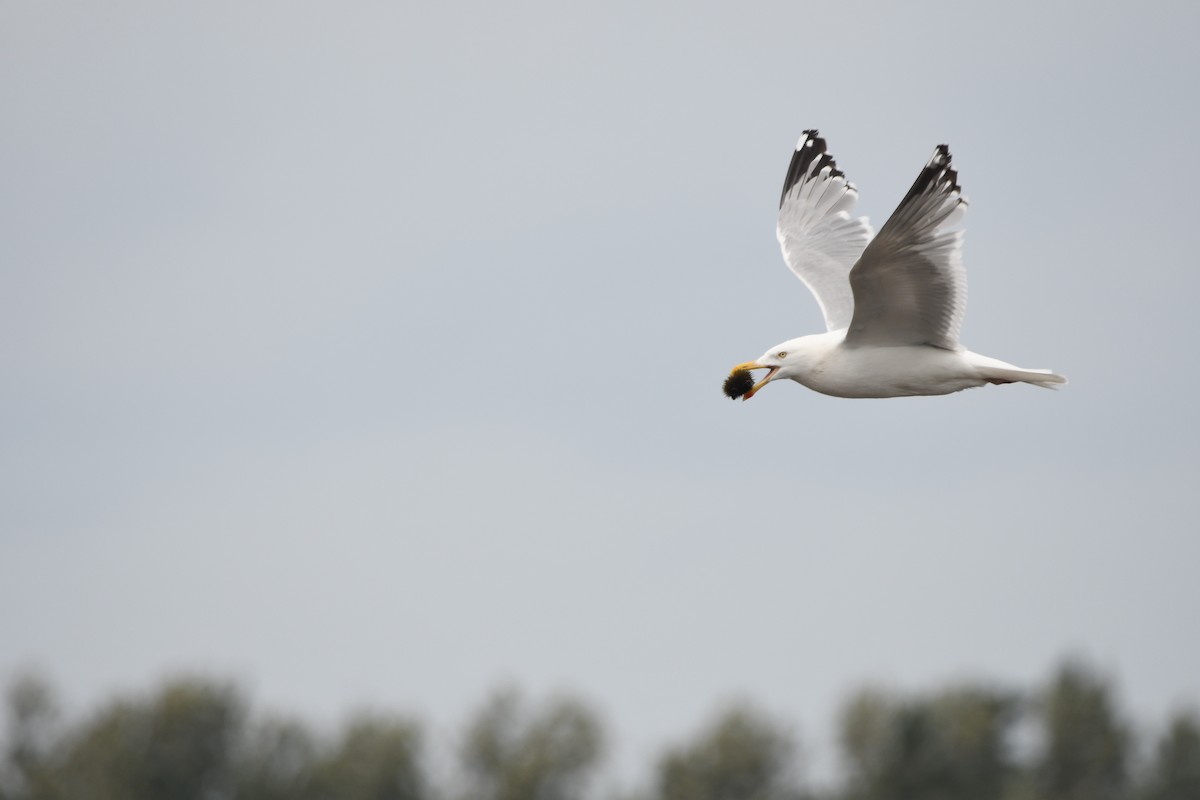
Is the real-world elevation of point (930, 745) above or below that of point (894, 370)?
below

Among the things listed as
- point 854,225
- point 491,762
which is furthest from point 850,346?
point 491,762

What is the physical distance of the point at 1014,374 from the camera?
14.5m

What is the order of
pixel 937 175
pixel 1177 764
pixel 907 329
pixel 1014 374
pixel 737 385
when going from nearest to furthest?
pixel 937 175 < pixel 1014 374 < pixel 907 329 < pixel 737 385 < pixel 1177 764

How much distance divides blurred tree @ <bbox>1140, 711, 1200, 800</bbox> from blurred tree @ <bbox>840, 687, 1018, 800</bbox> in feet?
15.2

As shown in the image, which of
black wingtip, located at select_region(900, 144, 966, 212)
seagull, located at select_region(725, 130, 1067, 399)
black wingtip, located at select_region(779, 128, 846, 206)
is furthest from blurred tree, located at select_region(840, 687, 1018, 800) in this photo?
black wingtip, located at select_region(900, 144, 966, 212)

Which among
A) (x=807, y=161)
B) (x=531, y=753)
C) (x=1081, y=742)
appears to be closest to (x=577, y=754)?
(x=531, y=753)

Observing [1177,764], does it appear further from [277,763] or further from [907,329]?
[907,329]

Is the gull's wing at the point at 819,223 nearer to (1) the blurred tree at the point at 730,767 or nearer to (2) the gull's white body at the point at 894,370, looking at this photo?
(2) the gull's white body at the point at 894,370

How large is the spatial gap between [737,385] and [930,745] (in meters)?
44.8

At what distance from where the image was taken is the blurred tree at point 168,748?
186 ft

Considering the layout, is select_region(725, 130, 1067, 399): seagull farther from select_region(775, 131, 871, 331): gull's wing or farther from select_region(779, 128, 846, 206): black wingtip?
select_region(779, 128, 846, 206): black wingtip

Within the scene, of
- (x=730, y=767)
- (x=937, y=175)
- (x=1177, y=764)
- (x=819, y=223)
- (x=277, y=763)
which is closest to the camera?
(x=937, y=175)

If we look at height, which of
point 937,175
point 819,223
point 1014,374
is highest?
point 819,223

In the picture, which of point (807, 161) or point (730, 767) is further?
point (730, 767)
